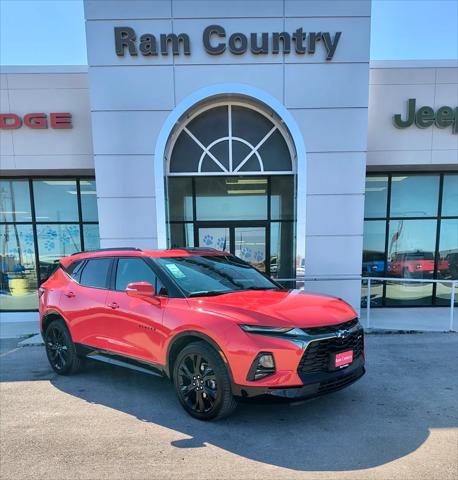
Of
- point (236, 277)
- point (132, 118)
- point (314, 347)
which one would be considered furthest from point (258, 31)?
point (314, 347)

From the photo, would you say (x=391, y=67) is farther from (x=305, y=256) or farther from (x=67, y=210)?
(x=67, y=210)

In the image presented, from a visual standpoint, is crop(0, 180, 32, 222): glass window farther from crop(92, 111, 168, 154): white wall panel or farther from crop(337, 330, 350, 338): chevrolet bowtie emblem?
crop(337, 330, 350, 338): chevrolet bowtie emblem

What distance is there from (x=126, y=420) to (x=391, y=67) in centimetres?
890

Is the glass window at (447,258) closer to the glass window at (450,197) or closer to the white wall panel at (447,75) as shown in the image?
the glass window at (450,197)

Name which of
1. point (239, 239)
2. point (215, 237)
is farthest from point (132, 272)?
point (239, 239)

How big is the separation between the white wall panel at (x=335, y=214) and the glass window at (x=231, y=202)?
1.50m

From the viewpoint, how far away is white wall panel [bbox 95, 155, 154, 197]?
7.28 meters

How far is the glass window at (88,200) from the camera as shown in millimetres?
9141

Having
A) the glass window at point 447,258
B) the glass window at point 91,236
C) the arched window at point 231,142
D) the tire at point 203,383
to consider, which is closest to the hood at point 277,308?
the tire at point 203,383

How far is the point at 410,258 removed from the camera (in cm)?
962

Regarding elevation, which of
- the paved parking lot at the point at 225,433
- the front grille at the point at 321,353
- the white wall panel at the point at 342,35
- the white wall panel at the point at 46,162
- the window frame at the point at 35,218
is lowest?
the paved parking lot at the point at 225,433

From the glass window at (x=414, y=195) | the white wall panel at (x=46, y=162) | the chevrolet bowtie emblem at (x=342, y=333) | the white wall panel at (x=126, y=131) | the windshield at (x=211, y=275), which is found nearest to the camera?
the chevrolet bowtie emblem at (x=342, y=333)

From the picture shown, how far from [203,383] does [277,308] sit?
108 cm

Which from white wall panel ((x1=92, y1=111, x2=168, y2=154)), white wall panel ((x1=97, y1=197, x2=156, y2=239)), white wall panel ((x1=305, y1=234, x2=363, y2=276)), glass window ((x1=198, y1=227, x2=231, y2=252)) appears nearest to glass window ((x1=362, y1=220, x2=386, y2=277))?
white wall panel ((x1=305, y1=234, x2=363, y2=276))
